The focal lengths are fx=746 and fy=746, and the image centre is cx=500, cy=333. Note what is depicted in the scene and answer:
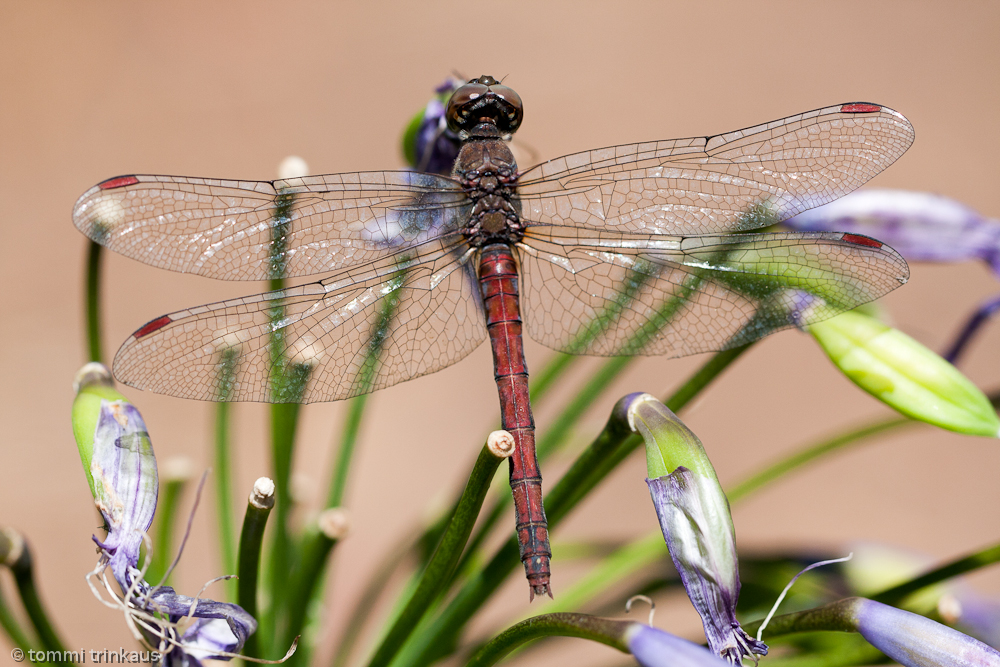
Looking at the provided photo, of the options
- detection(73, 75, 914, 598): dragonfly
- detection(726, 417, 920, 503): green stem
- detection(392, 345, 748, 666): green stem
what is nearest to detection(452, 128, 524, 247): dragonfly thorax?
detection(73, 75, 914, 598): dragonfly

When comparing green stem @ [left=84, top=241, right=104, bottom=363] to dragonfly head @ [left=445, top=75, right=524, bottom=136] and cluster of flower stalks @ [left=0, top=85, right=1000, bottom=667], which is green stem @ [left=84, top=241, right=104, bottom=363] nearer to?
cluster of flower stalks @ [left=0, top=85, right=1000, bottom=667]

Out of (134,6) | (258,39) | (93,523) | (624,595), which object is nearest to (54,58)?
(134,6)

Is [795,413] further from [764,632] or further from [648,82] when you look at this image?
[764,632]

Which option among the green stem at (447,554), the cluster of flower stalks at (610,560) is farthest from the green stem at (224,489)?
the green stem at (447,554)

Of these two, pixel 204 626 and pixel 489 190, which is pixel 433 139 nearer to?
pixel 489 190

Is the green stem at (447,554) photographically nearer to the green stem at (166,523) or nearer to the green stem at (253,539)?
the green stem at (253,539)

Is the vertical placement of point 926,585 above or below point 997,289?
below
